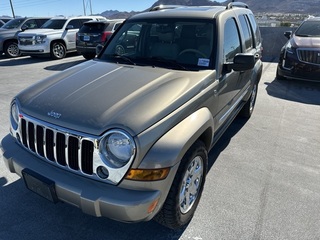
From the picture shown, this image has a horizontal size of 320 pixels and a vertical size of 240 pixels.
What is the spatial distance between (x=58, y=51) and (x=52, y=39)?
24.5 inches

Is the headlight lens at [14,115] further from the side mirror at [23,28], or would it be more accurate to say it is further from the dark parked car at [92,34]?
the side mirror at [23,28]

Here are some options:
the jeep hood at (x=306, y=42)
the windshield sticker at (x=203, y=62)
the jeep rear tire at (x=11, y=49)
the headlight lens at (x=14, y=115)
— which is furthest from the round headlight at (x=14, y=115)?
the jeep rear tire at (x=11, y=49)

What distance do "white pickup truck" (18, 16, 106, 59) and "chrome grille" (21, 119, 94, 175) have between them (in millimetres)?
9814

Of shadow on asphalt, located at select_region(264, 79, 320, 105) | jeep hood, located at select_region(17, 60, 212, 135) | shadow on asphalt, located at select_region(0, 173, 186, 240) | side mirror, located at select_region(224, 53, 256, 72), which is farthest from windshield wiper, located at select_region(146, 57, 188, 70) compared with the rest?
shadow on asphalt, located at select_region(264, 79, 320, 105)

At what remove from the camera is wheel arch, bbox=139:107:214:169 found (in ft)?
6.45

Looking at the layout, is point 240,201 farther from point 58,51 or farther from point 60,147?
point 58,51

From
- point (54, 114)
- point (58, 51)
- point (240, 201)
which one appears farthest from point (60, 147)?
point (58, 51)

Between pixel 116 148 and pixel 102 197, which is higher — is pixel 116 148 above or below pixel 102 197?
above

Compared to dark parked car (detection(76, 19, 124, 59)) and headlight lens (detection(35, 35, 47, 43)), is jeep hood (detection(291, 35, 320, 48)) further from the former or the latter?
headlight lens (detection(35, 35, 47, 43))

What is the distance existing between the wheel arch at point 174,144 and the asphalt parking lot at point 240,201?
865 mm

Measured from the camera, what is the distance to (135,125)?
1999 millimetres

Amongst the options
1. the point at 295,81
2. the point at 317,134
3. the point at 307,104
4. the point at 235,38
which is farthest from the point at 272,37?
the point at 235,38

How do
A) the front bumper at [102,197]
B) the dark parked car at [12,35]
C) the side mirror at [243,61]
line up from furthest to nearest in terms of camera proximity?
the dark parked car at [12,35]
the side mirror at [243,61]
the front bumper at [102,197]

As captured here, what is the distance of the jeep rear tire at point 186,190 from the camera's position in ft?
7.30
